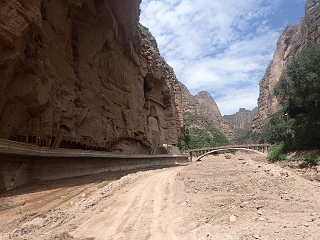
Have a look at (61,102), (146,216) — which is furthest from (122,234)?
(61,102)

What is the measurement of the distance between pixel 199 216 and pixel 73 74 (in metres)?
17.6

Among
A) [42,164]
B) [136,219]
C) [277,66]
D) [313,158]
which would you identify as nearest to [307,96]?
[313,158]

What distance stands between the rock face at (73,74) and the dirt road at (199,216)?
7583 millimetres

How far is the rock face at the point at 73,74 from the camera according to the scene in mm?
11273

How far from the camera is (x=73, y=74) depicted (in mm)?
18719

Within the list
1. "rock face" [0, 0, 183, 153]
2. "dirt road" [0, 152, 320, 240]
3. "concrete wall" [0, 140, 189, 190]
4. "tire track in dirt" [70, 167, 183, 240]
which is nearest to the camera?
"dirt road" [0, 152, 320, 240]

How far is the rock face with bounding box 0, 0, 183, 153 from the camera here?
11273 mm

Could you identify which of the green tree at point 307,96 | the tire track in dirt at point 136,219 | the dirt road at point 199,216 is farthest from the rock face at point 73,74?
the green tree at point 307,96

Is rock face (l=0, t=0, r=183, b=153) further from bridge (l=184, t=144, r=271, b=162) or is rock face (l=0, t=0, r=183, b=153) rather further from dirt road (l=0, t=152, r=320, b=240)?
bridge (l=184, t=144, r=271, b=162)

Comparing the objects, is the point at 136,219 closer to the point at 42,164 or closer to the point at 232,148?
the point at 42,164

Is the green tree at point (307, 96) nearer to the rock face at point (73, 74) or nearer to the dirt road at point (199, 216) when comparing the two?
the dirt road at point (199, 216)

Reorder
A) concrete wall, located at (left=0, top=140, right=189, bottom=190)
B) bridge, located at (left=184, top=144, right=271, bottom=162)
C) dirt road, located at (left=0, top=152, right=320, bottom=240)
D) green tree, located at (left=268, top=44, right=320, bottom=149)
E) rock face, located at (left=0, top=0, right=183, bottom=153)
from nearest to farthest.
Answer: dirt road, located at (left=0, top=152, right=320, bottom=240)
concrete wall, located at (left=0, top=140, right=189, bottom=190)
rock face, located at (left=0, top=0, right=183, bottom=153)
green tree, located at (left=268, top=44, right=320, bottom=149)
bridge, located at (left=184, top=144, right=271, bottom=162)

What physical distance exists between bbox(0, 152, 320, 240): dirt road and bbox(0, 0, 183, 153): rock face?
24.9 feet

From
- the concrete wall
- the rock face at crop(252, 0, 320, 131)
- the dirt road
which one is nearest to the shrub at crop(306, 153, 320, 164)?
the dirt road
